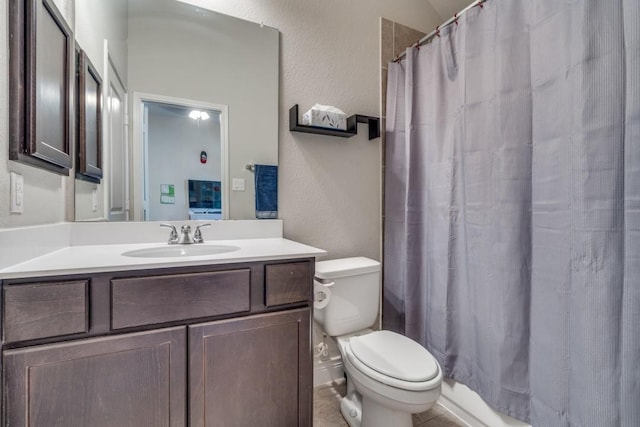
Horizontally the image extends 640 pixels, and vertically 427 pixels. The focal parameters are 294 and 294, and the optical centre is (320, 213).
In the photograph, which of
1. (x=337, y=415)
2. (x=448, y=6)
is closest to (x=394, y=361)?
(x=337, y=415)

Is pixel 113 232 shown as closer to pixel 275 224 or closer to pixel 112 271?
pixel 112 271

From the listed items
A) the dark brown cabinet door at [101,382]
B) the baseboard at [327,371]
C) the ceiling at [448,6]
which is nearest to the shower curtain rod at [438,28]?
the ceiling at [448,6]

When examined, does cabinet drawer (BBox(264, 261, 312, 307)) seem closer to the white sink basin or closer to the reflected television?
the white sink basin

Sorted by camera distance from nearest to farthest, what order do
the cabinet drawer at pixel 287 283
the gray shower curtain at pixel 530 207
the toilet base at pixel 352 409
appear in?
the gray shower curtain at pixel 530 207 < the cabinet drawer at pixel 287 283 < the toilet base at pixel 352 409

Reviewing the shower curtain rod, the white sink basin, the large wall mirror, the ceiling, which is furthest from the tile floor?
the ceiling

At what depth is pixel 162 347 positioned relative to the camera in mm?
941

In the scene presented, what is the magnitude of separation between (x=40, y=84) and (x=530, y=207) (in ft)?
5.85

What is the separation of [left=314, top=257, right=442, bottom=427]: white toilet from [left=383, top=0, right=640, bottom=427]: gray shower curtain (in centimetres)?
29

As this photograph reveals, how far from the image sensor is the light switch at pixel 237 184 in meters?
1.58

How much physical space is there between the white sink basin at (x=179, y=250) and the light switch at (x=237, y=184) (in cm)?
36

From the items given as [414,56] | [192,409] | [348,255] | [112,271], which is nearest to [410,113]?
[414,56]

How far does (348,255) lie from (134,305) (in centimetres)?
123

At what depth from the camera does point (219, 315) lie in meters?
1.03

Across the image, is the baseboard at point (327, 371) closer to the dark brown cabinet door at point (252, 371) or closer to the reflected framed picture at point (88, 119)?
the dark brown cabinet door at point (252, 371)
